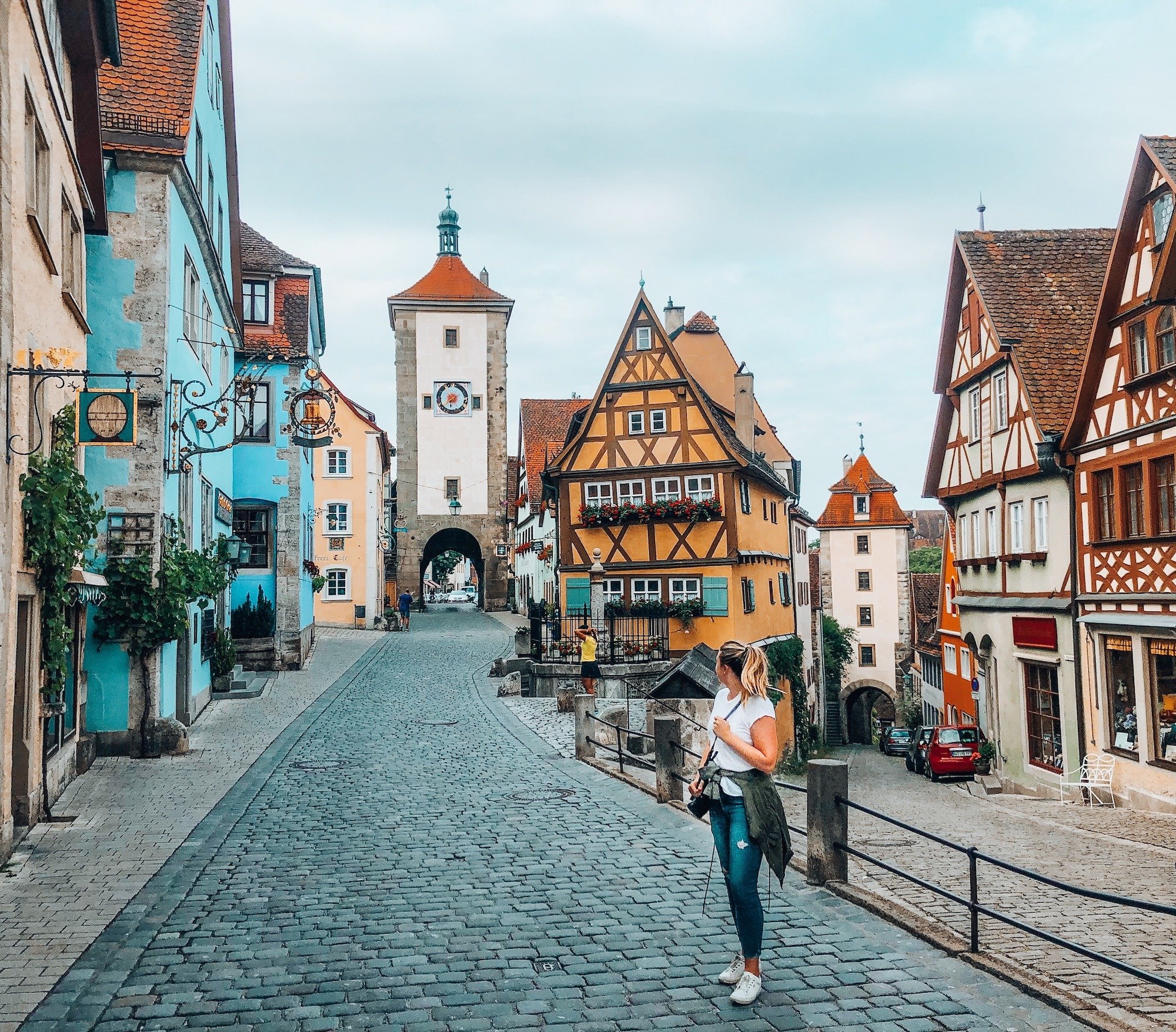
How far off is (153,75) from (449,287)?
143 ft

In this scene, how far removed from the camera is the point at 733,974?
241 inches

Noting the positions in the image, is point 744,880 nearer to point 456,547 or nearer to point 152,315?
point 152,315

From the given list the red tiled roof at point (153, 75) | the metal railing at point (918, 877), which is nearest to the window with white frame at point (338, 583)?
the red tiled roof at point (153, 75)

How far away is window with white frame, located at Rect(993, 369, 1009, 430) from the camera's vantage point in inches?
891

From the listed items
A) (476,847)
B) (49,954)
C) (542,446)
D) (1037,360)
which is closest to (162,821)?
(476,847)

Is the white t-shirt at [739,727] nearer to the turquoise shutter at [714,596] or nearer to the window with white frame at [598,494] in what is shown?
the turquoise shutter at [714,596]

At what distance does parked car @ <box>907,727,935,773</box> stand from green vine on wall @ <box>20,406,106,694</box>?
20.5m

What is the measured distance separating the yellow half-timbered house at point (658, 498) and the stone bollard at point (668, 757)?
16.9 m

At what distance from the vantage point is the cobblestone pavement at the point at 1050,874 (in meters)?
7.13

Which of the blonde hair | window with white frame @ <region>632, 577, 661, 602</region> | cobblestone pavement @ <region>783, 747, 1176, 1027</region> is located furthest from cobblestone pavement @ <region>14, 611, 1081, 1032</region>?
window with white frame @ <region>632, 577, 661, 602</region>

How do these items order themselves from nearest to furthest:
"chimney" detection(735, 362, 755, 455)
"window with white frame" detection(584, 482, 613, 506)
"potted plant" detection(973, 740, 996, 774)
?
"potted plant" detection(973, 740, 996, 774)
"window with white frame" detection(584, 482, 613, 506)
"chimney" detection(735, 362, 755, 455)

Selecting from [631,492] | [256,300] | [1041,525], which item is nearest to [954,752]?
[1041,525]

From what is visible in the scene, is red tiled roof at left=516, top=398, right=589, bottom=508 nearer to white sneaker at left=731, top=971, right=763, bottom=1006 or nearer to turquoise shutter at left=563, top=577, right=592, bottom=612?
turquoise shutter at left=563, top=577, right=592, bottom=612

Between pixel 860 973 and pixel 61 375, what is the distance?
7.94 meters
